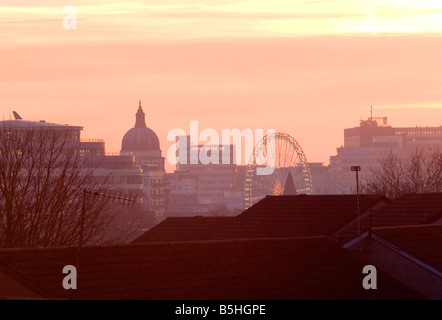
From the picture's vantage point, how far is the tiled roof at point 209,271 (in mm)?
31812

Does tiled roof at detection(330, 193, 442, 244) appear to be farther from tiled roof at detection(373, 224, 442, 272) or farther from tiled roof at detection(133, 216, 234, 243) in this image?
tiled roof at detection(133, 216, 234, 243)

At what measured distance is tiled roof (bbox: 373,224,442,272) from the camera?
132ft

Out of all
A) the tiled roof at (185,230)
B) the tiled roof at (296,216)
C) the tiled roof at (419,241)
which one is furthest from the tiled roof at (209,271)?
the tiled roof at (185,230)

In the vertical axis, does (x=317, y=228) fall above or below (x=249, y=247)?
above

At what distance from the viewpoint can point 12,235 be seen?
46125 mm

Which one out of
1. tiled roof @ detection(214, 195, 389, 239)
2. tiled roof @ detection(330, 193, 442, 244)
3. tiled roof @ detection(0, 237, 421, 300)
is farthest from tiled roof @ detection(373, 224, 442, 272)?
tiled roof @ detection(214, 195, 389, 239)

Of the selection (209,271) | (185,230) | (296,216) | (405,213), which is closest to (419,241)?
(209,271)

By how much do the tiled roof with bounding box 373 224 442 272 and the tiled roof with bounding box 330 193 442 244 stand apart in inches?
231

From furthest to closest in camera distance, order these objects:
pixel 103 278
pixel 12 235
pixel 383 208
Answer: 1. pixel 383 208
2. pixel 12 235
3. pixel 103 278

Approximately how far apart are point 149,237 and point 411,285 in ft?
68.4

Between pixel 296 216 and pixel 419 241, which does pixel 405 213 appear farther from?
pixel 419 241

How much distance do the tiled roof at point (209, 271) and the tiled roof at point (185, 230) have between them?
17964 mm
